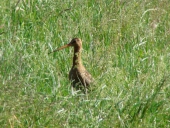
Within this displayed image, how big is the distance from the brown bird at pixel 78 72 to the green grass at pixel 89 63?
10 centimetres

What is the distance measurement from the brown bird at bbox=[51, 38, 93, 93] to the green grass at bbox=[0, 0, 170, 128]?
10cm

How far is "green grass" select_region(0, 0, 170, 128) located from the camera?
569 centimetres

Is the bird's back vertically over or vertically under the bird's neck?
under

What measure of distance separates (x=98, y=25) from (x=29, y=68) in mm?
1902

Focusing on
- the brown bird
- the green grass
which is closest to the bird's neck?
the brown bird

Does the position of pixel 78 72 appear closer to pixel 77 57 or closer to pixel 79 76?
pixel 79 76

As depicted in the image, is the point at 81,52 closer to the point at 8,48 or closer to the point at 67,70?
the point at 67,70

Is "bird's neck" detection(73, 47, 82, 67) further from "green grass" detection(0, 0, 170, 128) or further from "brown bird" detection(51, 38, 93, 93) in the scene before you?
"green grass" detection(0, 0, 170, 128)

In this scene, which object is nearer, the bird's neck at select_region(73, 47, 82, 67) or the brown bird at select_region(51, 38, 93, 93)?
the brown bird at select_region(51, 38, 93, 93)

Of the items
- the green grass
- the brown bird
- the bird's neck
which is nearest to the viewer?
the green grass

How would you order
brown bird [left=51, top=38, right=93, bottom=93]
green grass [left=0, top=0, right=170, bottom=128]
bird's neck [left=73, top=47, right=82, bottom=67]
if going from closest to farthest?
green grass [left=0, top=0, right=170, bottom=128] < brown bird [left=51, top=38, right=93, bottom=93] < bird's neck [left=73, top=47, right=82, bottom=67]

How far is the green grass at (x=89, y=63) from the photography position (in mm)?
5695

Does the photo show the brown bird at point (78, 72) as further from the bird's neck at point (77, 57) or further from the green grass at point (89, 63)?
the green grass at point (89, 63)

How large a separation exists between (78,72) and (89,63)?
27cm
